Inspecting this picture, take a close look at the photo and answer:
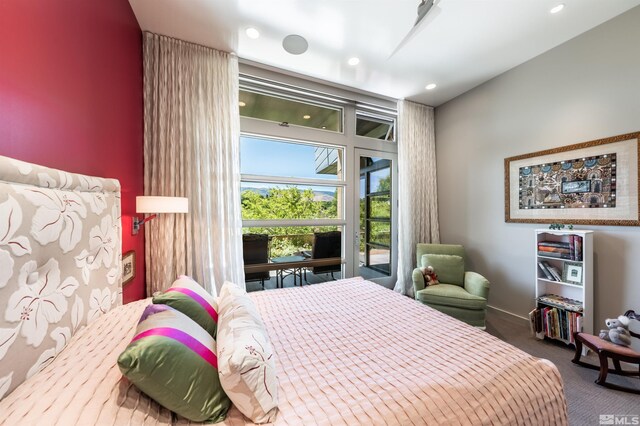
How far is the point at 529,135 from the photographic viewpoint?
283 cm

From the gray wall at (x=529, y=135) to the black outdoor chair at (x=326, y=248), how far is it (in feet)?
5.99

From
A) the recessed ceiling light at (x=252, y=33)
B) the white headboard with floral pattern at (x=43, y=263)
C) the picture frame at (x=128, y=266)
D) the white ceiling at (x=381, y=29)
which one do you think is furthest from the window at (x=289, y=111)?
the white headboard with floral pattern at (x=43, y=263)

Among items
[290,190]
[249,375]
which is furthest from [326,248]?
[249,375]

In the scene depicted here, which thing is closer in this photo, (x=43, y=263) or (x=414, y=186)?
(x=43, y=263)

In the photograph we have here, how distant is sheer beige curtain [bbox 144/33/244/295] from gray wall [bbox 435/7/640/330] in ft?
10.6

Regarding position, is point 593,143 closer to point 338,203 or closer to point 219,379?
point 338,203

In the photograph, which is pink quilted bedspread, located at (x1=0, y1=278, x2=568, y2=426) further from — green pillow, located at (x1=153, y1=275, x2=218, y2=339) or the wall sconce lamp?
the wall sconce lamp

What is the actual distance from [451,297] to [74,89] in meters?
3.59

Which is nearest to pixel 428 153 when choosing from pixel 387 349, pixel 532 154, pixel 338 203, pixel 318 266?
pixel 532 154

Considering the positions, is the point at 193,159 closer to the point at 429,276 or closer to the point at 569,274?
the point at 429,276

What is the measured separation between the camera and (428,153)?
3898 millimetres

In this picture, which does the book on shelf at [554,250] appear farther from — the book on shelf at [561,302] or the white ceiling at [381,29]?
the white ceiling at [381,29]

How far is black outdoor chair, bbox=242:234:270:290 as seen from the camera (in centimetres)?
303

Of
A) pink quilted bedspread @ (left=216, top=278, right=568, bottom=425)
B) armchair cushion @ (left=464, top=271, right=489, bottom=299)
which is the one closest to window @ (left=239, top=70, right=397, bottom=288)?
armchair cushion @ (left=464, top=271, right=489, bottom=299)
